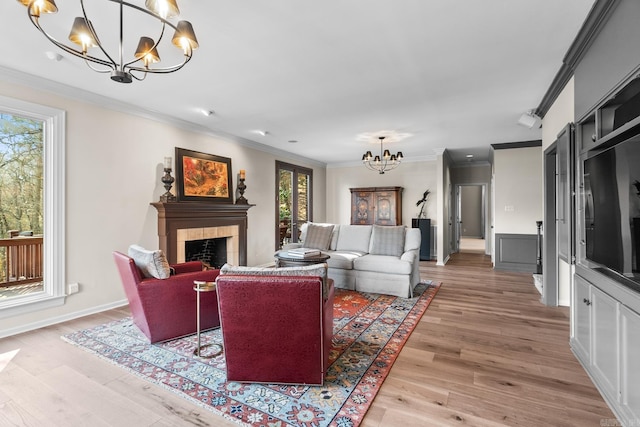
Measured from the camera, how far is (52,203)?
3.29 m

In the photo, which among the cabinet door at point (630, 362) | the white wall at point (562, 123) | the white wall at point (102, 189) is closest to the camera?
the cabinet door at point (630, 362)

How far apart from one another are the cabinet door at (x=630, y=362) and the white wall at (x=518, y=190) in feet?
15.6

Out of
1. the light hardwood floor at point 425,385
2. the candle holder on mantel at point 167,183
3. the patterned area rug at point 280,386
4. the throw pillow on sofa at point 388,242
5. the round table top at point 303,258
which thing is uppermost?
the candle holder on mantel at point 167,183

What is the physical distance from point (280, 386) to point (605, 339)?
2.12 m

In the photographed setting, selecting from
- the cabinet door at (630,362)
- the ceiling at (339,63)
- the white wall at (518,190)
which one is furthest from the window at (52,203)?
the white wall at (518,190)

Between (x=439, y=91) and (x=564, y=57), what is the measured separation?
1129 millimetres

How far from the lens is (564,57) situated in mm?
2686

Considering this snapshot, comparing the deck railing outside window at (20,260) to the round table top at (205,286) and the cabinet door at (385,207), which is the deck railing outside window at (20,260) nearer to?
the round table top at (205,286)

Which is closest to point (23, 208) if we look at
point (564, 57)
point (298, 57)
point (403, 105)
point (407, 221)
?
point (298, 57)

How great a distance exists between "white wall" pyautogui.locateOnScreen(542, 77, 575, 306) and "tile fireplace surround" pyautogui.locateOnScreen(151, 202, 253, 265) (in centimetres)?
461

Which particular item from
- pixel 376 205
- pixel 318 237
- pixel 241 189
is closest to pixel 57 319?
pixel 241 189

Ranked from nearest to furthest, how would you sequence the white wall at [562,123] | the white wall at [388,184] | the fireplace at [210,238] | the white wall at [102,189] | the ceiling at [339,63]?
1. the ceiling at [339,63]
2. the white wall at [562,123]
3. the white wall at [102,189]
4. the fireplace at [210,238]
5. the white wall at [388,184]

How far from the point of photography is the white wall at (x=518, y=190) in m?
5.85

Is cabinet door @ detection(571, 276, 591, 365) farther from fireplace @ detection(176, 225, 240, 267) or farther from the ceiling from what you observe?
fireplace @ detection(176, 225, 240, 267)
